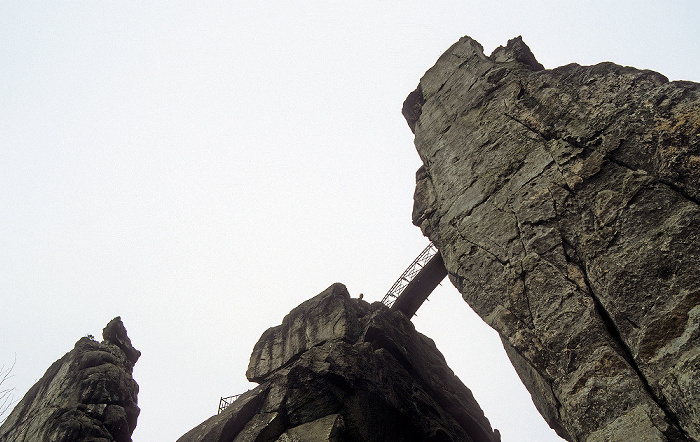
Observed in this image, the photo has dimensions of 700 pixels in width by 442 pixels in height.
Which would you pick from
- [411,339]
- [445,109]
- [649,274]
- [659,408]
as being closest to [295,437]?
[411,339]

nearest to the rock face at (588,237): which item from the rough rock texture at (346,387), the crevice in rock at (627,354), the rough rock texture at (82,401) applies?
the crevice in rock at (627,354)

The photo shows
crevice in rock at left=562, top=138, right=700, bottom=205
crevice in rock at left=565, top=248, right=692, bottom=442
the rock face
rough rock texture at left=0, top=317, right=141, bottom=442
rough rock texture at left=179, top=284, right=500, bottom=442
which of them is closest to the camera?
crevice in rock at left=565, top=248, right=692, bottom=442

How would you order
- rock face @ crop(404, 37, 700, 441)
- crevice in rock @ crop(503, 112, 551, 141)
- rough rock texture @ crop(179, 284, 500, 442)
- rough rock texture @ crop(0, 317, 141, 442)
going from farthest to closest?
rough rock texture @ crop(0, 317, 141, 442) < rough rock texture @ crop(179, 284, 500, 442) < crevice in rock @ crop(503, 112, 551, 141) < rock face @ crop(404, 37, 700, 441)

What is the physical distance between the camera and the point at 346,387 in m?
14.8

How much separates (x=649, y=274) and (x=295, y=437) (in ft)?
36.9

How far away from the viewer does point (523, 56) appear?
14.3 m

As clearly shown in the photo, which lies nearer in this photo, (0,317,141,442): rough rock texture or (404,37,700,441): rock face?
(404,37,700,441): rock face

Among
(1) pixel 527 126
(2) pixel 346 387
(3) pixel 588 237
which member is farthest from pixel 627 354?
(2) pixel 346 387

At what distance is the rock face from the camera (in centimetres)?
736

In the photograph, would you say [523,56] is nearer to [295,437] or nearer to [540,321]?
[540,321]

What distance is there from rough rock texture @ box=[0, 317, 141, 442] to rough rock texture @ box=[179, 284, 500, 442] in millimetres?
4374

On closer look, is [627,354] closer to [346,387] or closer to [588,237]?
[588,237]

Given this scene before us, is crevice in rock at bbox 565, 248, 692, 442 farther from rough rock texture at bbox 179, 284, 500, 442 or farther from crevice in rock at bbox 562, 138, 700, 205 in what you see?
rough rock texture at bbox 179, 284, 500, 442

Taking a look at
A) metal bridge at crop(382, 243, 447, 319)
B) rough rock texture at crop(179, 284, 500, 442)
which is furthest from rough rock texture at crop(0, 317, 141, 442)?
metal bridge at crop(382, 243, 447, 319)
